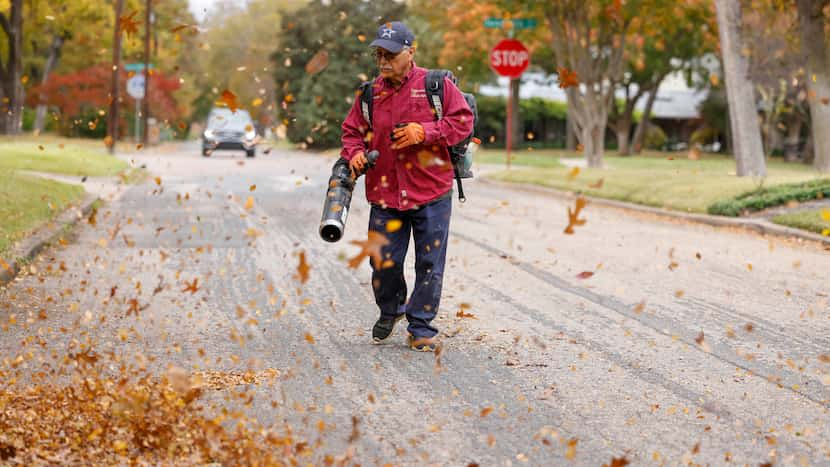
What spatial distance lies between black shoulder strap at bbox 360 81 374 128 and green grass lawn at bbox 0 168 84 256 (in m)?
4.61

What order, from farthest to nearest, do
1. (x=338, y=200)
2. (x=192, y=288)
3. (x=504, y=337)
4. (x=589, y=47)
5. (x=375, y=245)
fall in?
(x=589, y=47) → (x=192, y=288) → (x=504, y=337) → (x=375, y=245) → (x=338, y=200)

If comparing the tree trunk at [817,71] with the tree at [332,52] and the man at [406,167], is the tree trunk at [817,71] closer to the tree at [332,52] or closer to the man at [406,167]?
the man at [406,167]

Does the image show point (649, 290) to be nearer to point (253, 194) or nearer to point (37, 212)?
point (37, 212)

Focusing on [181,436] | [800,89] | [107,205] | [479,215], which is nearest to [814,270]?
[479,215]

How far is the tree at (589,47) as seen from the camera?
2862cm

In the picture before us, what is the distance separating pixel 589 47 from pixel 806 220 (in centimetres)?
1535

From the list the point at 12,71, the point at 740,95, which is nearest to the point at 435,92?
the point at 740,95

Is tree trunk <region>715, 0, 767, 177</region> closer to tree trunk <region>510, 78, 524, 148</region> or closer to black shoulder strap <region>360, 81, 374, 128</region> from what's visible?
black shoulder strap <region>360, 81, 374, 128</region>

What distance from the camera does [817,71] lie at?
2461cm

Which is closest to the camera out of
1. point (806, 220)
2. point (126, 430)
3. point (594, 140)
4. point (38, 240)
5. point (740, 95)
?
point (126, 430)

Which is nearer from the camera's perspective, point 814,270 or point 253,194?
point 814,270

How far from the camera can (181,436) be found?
4.88 meters

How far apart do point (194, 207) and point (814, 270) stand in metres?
9.80

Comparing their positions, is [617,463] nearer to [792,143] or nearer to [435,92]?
[435,92]
